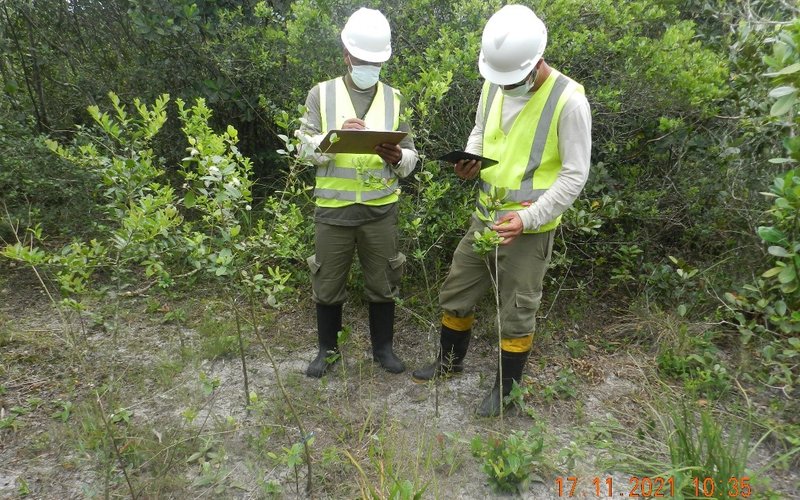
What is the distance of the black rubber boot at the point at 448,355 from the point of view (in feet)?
9.20

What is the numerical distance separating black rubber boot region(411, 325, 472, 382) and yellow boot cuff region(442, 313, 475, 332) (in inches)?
0.8

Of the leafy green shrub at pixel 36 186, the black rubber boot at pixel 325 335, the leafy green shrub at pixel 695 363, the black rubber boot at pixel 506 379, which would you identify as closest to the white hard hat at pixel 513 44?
the black rubber boot at pixel 506 379

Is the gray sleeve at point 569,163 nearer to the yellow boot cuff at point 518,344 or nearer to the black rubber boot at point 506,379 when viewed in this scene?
the yellow boot cuff at point 518,344

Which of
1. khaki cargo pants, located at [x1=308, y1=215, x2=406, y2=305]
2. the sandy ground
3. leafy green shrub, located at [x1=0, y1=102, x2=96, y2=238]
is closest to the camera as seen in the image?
the sandy ground

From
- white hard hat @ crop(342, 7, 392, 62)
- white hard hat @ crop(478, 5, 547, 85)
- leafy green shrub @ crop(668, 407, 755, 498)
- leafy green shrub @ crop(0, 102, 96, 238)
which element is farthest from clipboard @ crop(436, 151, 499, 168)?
leafy green shrub @ crop(0, 102, 96, 238)

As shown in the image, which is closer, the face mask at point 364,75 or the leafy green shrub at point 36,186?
the face mask at point 364,75

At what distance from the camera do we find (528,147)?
87.5 inches

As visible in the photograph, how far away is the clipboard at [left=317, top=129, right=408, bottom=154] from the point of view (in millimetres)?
2117

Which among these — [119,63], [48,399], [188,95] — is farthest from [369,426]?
[119,63]

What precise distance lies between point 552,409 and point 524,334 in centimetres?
57

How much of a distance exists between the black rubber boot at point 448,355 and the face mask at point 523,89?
1.31 meters

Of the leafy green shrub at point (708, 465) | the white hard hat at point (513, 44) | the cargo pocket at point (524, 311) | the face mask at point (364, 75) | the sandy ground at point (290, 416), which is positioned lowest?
the sandy ground at point (290, 416)

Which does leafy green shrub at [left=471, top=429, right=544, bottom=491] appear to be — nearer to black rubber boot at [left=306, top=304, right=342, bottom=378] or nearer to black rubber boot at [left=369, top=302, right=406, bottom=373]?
black rubber boot at [left=369, top=302, right=406, bottom=373]
